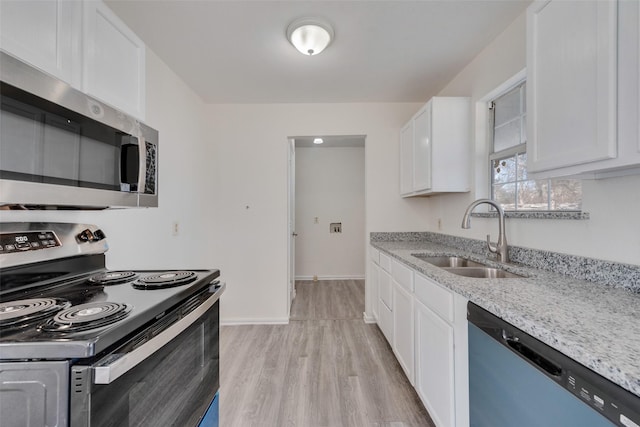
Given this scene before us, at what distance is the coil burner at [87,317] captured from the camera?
0.62 meters

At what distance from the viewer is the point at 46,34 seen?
0.73 metres

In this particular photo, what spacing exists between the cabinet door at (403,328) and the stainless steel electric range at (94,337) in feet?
3.91

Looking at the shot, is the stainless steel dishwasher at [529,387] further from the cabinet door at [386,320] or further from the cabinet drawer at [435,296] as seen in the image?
the cabinet door at [386,320]

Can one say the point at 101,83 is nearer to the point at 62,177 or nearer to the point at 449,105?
the point at 62,177

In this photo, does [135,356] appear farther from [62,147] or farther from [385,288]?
[385,288]

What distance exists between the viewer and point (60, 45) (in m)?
0.77

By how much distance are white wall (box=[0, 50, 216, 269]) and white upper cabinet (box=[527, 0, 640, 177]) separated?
6.98ft

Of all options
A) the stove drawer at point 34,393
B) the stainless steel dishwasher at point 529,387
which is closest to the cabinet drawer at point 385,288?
the stainless steel dishwasher at point 529,387

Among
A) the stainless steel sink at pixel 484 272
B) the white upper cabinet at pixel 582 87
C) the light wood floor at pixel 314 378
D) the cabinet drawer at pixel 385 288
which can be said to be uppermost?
the white upper cabinet at pixel 582 87

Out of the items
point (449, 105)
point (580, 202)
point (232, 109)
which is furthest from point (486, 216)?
point (232, 109)

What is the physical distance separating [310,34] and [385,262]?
1859 mm

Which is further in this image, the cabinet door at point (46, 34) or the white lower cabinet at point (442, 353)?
the white lower cabinet at point (442, 353)

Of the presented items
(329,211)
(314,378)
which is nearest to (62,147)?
(314,378)

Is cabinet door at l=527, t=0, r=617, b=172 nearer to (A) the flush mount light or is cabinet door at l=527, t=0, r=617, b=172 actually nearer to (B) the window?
(B) the window
